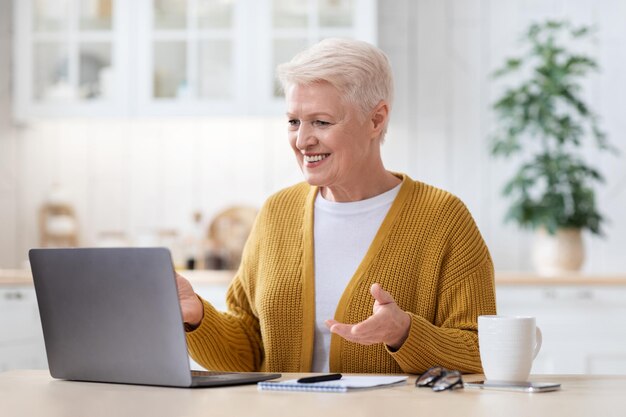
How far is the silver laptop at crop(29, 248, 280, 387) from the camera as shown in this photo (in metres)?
1.40

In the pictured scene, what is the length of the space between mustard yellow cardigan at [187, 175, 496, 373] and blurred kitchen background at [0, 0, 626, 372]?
2175mm

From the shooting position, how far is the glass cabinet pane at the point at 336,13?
162 inches

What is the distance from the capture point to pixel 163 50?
4164 millimetres

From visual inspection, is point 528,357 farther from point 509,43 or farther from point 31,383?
point 509,43

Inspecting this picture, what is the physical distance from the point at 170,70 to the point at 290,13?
0.58m

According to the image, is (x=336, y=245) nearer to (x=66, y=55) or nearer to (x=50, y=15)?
(x=66, y=55)

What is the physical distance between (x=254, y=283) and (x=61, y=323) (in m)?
0.53

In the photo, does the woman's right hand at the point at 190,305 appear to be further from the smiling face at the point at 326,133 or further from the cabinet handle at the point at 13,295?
the cabinet handle at the point at 13,295

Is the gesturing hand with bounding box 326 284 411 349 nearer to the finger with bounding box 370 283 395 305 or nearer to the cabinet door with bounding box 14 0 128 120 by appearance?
the finger with bounding box 370 283 395 305

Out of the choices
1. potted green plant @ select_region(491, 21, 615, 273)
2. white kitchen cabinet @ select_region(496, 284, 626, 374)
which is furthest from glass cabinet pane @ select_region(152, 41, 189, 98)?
white kitchen cabinet @ select_region(496, 284, 626, 374)

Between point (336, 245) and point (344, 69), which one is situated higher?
point (344, 69)

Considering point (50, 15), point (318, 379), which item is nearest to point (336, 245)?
point (318, 379)

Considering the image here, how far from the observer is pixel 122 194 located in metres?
4.44

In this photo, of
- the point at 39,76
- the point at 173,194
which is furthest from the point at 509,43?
the point at 39,76
